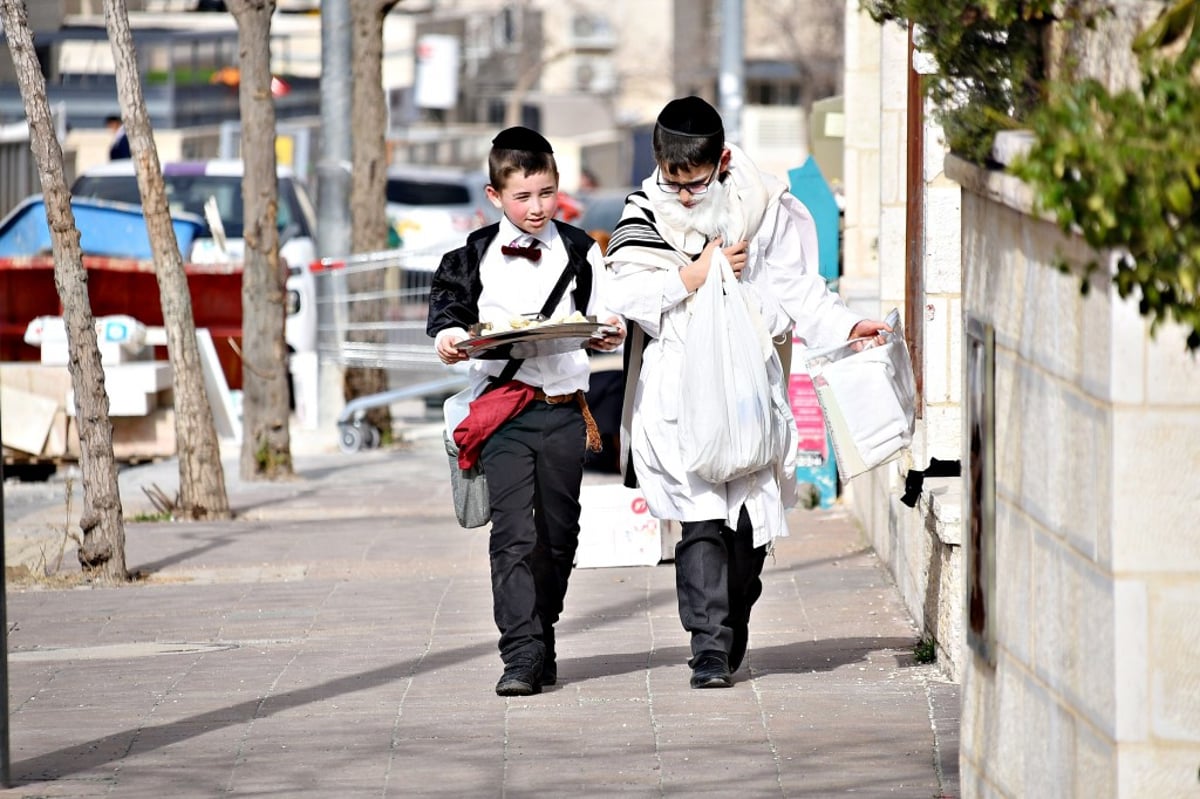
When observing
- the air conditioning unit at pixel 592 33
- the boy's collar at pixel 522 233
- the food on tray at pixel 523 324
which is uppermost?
the air conditioning unit at pixel 592 33

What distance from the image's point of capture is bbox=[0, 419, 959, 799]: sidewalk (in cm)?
542

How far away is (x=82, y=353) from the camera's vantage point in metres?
8.96

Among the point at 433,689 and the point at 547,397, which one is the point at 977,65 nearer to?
the point at 547,397

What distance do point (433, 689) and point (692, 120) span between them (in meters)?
1.91

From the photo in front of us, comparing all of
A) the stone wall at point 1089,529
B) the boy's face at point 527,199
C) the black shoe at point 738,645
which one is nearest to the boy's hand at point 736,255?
the boy's face at point 527,199

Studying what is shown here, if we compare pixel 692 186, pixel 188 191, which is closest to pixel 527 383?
pixel 692 186

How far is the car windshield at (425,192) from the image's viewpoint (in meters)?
28.7

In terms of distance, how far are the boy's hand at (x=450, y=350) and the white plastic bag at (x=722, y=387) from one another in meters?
0.66

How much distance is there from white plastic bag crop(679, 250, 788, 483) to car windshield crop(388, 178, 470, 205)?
2263 cm

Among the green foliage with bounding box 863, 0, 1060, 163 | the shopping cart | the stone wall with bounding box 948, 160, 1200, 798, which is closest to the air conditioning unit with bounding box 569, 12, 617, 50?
the shopping cart

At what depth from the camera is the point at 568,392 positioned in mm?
6359

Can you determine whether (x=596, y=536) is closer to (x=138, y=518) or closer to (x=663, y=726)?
(x=663, y=726)

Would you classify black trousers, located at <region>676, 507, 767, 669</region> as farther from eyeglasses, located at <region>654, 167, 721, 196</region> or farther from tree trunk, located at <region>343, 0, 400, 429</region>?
tree trunk, located at <region>343, 0, 400, 429</region>

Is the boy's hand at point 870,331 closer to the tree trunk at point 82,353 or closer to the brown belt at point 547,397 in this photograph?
the brown belt at point 547,397
